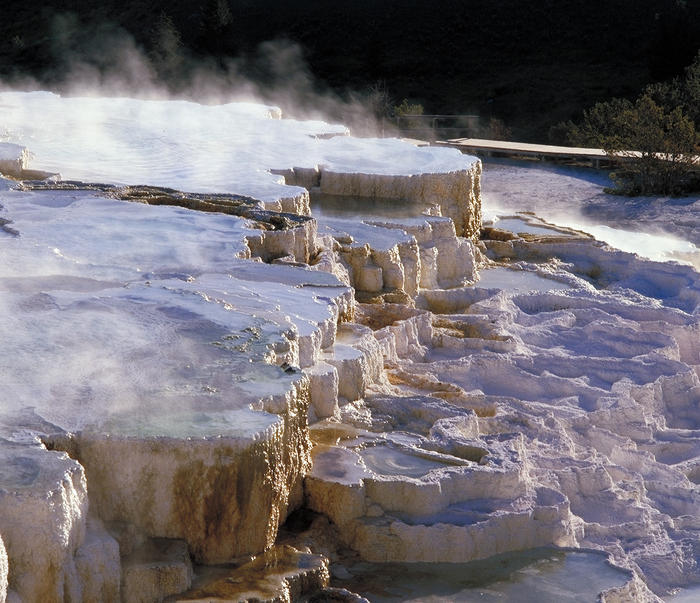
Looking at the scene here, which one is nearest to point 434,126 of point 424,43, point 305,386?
point 424,43

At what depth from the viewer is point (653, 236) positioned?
10336 mm

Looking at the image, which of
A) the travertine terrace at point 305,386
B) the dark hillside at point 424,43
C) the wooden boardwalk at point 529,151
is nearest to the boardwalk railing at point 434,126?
the wooden boardwalk at point 529,151

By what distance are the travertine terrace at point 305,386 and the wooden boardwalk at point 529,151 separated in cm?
507

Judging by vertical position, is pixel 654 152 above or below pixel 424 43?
below

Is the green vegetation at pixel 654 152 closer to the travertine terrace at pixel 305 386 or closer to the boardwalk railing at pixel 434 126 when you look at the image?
the boardwalk railing at pixel 434 126

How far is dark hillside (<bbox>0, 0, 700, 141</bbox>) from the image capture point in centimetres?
2066

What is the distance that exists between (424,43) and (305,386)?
2122 centimetres

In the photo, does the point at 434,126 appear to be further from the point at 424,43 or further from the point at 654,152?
the point at 424,43

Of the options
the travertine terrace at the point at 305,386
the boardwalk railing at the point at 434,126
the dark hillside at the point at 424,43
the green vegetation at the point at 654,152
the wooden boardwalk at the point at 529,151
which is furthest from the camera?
the dark hillside at the point at 424,43

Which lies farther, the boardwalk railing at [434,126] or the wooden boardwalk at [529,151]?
the boardwalk railing at [434,126]

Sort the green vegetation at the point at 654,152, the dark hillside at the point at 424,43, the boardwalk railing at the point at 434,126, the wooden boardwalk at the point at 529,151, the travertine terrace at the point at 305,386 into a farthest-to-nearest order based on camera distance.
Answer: the dark hillside at the point at 424,43 < the boardwalk railing at the point at 434,126 < the wooden boardwalk at the point at 529,151 < the green vegetation at the point at 654,152 < the travertine terrace at the point at 305,386

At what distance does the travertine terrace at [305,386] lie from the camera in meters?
3.36

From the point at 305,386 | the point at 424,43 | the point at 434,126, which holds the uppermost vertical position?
the point at 424,43

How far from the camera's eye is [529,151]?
13.8 metres
